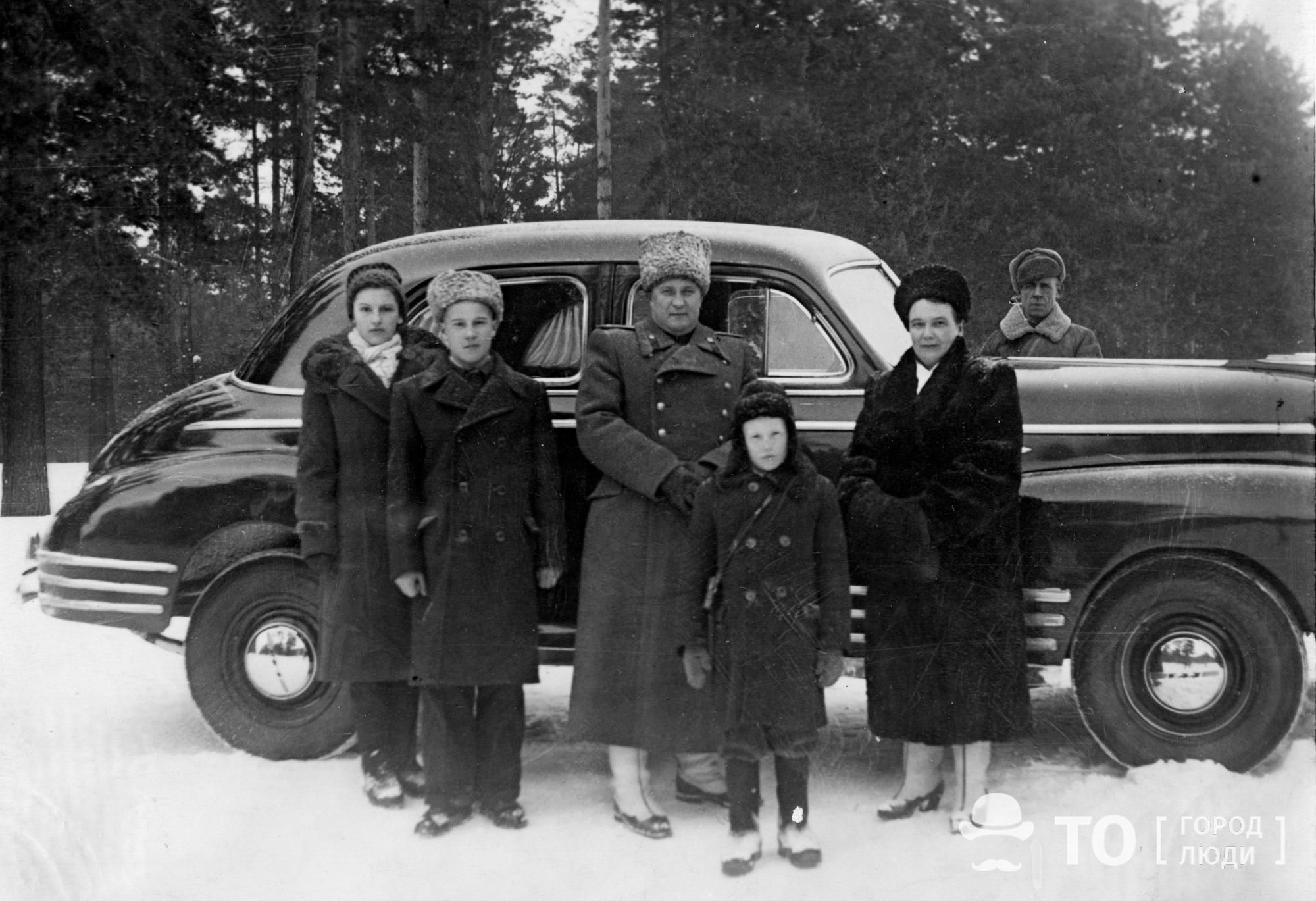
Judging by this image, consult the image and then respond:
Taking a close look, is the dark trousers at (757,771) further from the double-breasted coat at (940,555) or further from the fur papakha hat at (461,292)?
the fur papakha hat at (461,292)

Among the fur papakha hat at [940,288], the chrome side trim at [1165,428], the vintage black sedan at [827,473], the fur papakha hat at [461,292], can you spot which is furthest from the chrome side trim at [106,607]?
the chrome side trim at [1165,428]

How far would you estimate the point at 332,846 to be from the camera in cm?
343

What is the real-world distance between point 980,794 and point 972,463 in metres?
1.11

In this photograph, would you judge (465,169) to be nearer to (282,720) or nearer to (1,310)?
(1,310)

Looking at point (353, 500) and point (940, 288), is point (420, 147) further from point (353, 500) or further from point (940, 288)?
point (940, 288)

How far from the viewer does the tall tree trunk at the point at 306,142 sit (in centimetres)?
387

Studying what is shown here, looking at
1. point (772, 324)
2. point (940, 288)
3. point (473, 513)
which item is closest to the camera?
point (940, 288)

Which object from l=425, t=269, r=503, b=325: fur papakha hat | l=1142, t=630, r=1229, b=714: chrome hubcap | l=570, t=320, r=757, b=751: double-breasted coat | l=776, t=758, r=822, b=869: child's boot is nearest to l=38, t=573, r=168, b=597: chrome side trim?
l=425, t=269, r=503, b=325: fur papakha hat

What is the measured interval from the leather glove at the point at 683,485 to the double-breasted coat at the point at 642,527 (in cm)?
6

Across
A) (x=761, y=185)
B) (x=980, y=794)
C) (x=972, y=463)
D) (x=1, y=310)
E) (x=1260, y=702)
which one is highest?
(x=761, y=185)

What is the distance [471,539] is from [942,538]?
5.03 ft

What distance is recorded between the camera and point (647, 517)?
Answer: 3.38m

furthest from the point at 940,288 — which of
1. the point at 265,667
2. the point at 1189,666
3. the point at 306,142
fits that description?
the point at 265,667

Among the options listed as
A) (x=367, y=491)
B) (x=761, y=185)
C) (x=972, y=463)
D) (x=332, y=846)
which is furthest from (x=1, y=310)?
(x=972, y=463)
